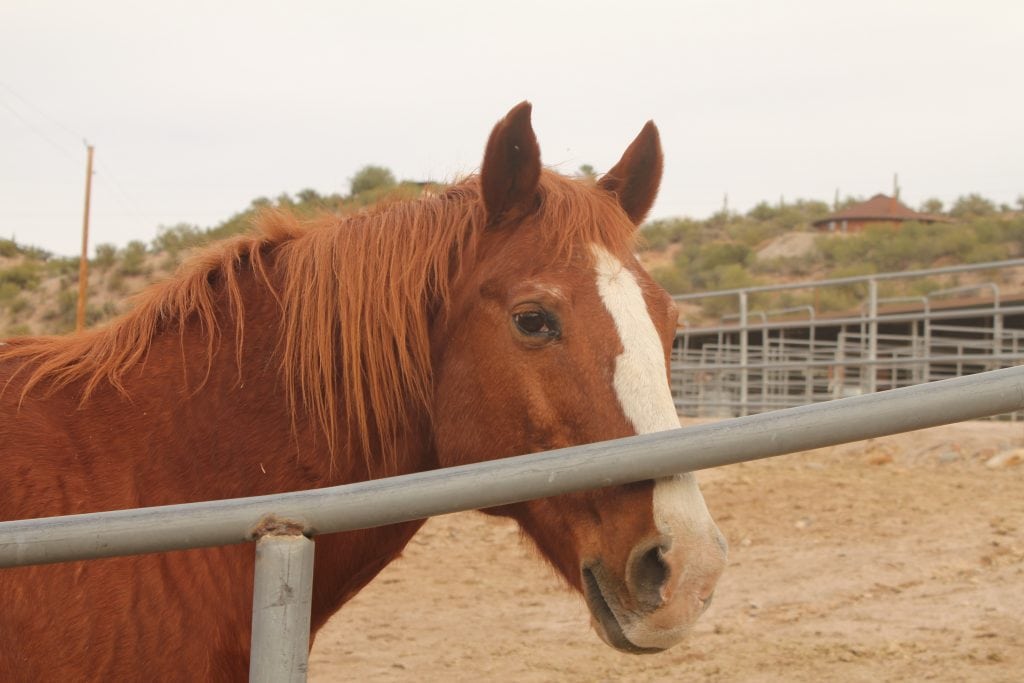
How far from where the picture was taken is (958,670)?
371cm

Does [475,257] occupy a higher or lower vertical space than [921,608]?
higher

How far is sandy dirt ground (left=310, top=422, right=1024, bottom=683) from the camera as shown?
13.7 ft

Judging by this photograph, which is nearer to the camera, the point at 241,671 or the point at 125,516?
the point at 125,516

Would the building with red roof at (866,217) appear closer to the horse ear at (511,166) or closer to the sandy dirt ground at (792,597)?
the sandy dirt ground at (792,597)

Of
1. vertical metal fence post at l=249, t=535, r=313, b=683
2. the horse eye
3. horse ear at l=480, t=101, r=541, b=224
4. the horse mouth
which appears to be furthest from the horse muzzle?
horse ear at l=480, t=101, r=541, b=224

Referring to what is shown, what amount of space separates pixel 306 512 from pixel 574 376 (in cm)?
91

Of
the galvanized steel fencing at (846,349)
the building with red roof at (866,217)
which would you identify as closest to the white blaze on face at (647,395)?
the galvanized steel fencing at (846,349)

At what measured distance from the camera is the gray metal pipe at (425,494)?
1.20 meters

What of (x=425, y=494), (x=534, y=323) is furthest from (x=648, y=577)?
(x=425, y=494)

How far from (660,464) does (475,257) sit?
3.98ft

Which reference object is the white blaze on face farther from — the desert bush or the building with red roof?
the building with red roof

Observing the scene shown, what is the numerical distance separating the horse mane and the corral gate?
1.00m

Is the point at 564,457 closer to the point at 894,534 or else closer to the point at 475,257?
the point at 475,257

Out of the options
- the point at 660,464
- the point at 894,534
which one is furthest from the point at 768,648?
the point at 660,464
